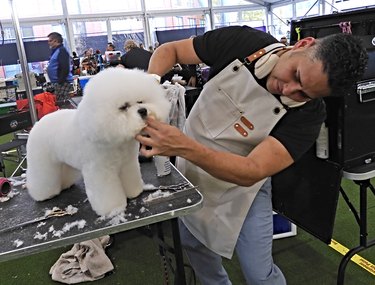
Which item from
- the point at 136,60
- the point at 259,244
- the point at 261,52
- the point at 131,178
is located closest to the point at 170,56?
the point at 261,52

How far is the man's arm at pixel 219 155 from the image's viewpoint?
801 mm

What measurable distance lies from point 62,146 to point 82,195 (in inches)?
8.8

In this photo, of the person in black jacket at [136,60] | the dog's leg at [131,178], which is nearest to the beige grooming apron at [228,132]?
the dog's leg at [131,178]

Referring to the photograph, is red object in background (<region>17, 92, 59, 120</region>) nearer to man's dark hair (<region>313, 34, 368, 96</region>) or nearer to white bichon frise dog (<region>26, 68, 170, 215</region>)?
white bichon frise dog (<region>26, 68, 170, 215</region>)

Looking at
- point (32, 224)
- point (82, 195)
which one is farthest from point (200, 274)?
point (32, 224)

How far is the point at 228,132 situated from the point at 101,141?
1.34ft

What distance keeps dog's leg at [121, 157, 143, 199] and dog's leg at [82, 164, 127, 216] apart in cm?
4

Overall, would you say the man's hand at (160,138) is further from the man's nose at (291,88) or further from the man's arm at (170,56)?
the man's arm at (170,56)

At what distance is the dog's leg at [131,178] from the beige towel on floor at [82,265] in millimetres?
929

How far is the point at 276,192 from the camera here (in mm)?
1708

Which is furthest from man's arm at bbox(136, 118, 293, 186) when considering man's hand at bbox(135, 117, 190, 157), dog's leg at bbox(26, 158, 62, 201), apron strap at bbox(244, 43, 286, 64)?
dog's leg at bbox(26, 158, 62, 201)

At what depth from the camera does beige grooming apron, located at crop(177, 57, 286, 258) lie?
1010mm

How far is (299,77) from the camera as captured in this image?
0.85m

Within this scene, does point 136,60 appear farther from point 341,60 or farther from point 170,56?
point 341,60
